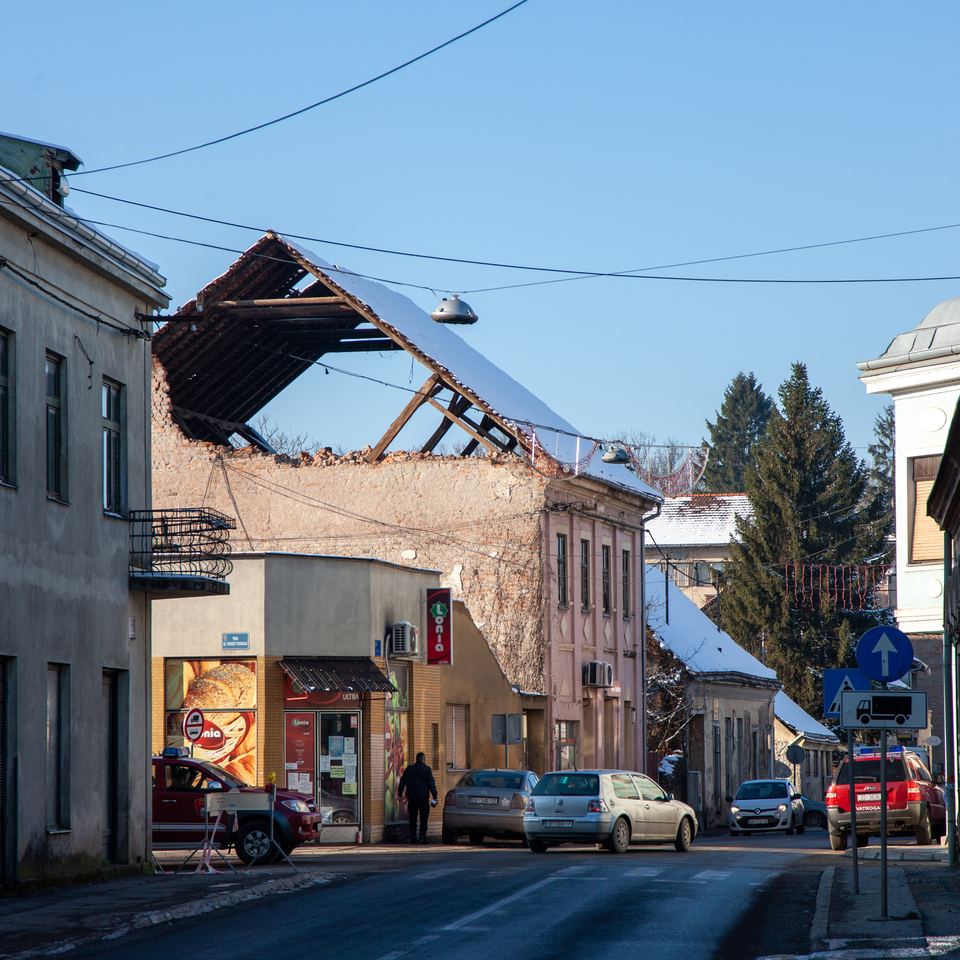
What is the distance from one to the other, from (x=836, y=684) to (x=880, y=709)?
3.49 metres

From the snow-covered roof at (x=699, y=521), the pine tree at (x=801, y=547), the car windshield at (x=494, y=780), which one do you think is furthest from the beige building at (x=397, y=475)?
the snow-covered roof at (x=699, y=521)

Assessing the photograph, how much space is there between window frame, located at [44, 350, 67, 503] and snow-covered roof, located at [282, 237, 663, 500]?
16.3 m

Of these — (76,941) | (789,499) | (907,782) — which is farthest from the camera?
(789,499)

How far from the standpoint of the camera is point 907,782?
28.7 meters

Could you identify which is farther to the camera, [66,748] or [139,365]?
[139,365]

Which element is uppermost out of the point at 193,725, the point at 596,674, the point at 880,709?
the point at 880,709

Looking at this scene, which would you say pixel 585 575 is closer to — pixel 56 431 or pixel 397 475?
pixel 397 475

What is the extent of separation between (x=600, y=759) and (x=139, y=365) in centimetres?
2311

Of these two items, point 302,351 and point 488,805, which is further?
point 302,351

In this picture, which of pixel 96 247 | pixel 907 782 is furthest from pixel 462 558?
pixel 96 247

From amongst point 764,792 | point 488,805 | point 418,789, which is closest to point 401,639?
point 418,789

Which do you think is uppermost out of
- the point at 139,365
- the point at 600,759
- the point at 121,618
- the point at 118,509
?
the point at 139,365

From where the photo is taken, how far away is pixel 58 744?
18984 millimetres

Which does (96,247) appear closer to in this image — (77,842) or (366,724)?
(77,842)
